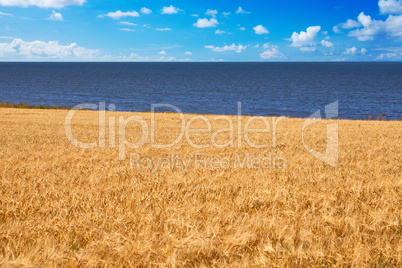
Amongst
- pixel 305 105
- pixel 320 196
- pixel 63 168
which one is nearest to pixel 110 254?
pixel 320 196

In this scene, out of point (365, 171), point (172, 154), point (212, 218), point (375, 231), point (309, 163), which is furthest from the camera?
point (172, 154)

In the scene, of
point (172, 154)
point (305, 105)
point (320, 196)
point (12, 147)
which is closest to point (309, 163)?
point (320, 196)

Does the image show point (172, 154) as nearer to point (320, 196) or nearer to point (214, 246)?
point (320, 196)

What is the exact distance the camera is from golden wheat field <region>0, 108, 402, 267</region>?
3463mm

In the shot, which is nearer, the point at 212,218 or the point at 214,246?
the point at 214,246

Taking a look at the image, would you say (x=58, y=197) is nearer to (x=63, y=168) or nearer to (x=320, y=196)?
(x=63, y=168)

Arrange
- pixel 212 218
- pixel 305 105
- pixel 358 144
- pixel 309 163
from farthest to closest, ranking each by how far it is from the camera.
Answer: pixel 305 105 < pixel 358 144 < pixel 309 163 < pixel 212 218

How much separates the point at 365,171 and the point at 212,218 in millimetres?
5300

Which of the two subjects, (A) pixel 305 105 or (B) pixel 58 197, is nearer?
(B) pixel 58 197

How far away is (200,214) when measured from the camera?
15.6ft

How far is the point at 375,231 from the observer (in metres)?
4.20

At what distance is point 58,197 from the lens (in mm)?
5574

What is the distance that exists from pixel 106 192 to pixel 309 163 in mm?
5908

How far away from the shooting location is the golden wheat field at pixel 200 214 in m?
3.46
